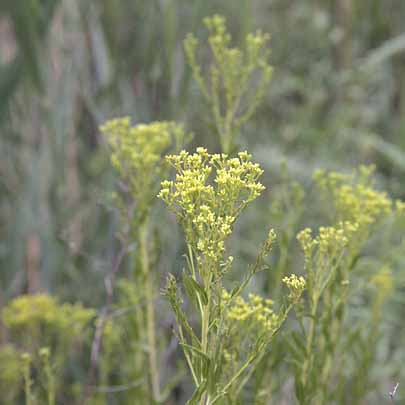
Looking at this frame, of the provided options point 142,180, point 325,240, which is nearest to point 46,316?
point 142,180

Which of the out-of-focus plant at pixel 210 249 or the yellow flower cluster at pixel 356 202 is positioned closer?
the out-of-focus plant at pixel 210 249

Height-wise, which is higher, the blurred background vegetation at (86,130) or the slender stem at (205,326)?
the blurred background vegetation at (86,130)

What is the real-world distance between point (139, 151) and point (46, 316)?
0.41m

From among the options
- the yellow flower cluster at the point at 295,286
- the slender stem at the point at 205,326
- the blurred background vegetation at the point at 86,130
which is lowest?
the slender stem at the point at 205,326

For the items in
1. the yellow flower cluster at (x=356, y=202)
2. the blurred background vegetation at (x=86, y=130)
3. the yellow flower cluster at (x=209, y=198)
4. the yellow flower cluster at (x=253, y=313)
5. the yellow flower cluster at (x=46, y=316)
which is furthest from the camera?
the blurred background vegetation at (x=86, y=130)

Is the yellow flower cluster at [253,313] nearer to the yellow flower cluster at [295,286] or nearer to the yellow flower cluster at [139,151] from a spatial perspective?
the yellow flower cluster at [295,286]

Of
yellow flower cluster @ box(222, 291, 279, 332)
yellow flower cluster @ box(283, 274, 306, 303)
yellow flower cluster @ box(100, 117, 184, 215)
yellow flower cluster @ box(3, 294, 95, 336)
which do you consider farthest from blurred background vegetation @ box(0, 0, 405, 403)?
yellow flower cluster @ box(283, 274, 306, 303)

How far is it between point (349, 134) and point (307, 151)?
0.33 meters

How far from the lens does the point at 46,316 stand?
134 centimetres

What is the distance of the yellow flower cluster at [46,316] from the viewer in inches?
52.8

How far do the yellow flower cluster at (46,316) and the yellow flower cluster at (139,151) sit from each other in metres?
0.32

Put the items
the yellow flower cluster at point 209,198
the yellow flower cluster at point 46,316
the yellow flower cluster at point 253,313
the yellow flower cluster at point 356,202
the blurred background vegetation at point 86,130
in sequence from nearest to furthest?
the yellow flower cluster at point 209,198 → the yellow flower cluster at point 253,313 → the yellow flower cluster at point 356,202 → the yellow flower cluster at point 46,316 → the blurred background vegetation at point 86,130

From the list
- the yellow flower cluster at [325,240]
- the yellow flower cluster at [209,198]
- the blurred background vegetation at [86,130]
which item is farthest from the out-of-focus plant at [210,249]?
the blurred background vegetation at [86,130]

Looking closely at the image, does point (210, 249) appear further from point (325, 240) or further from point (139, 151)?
point (139, 151)
